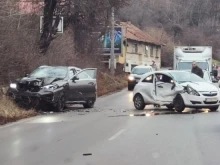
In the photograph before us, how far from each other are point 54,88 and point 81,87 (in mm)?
2059

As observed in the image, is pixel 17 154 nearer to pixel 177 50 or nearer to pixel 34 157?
pixel 34 157

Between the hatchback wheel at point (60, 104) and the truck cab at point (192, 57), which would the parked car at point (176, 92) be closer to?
the hatchback wheel at point (60, 104)

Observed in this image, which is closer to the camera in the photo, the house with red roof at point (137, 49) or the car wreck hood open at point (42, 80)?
the car wreck hood open at point (42, 80)

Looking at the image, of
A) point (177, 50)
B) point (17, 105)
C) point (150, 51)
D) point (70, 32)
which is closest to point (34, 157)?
point (17, 105)

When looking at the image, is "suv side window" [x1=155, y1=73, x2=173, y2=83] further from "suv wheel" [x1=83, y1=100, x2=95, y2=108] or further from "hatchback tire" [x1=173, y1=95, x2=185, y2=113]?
"suv wheel" [x1=83, y1=100, x2=95, y2=108]

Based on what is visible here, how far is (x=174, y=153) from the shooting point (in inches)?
361

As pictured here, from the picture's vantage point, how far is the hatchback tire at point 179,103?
17.3 m

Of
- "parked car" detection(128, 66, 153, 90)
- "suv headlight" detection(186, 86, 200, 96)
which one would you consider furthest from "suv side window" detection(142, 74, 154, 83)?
"parked car" detection(128, 66, 153, 90)

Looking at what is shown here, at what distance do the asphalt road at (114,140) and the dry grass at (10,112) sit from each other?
0.54m

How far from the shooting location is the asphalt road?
8742mm

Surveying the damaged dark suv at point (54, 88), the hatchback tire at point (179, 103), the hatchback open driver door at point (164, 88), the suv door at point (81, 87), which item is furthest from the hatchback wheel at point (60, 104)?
the hatchback tire at point (179, 103)

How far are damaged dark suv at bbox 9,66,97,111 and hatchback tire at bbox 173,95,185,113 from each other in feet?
12.9

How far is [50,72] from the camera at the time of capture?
19.1 meters

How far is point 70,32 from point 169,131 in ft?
61.5
